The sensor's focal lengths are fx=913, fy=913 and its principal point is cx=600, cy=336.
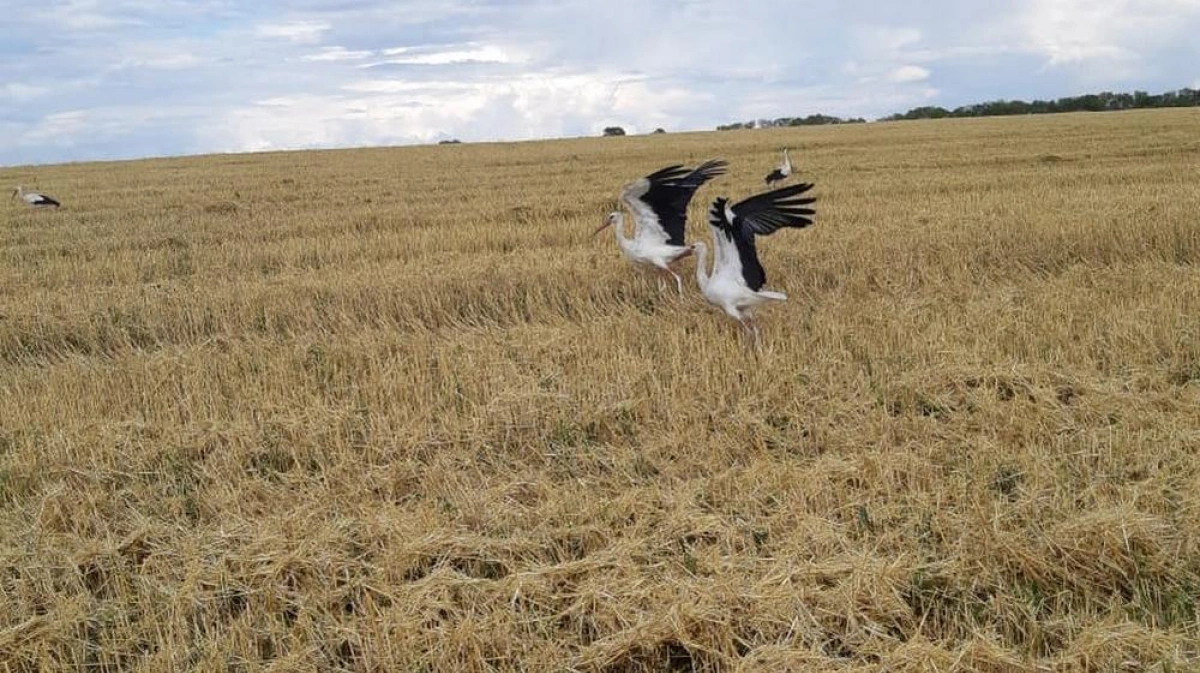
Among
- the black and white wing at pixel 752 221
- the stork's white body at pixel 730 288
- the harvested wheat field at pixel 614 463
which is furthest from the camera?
the stork's white body at pixel 730 288

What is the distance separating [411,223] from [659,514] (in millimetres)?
10118

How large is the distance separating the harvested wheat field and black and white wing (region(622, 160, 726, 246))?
564mm

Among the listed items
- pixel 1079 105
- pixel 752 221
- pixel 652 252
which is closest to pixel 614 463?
pixel 752 221

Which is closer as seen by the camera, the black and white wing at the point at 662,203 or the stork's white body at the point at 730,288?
the stork's white body at the point at 730,288

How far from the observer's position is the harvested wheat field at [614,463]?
320 centimetres

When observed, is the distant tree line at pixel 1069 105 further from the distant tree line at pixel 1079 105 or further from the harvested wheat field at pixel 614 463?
the harvested wheat field at pixel 614 463

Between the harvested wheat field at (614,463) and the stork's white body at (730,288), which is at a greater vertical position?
the stork's white body at (730,288)

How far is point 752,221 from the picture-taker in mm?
6719

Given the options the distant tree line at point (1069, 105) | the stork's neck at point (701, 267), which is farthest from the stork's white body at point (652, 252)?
the distant tree line at point (1069, 105)

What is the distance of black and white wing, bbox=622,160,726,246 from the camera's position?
8102 millimetres

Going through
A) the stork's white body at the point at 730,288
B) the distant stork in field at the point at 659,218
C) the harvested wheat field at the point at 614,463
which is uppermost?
the distant stork in field at the point at 659,218

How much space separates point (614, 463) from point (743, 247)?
2600 mm

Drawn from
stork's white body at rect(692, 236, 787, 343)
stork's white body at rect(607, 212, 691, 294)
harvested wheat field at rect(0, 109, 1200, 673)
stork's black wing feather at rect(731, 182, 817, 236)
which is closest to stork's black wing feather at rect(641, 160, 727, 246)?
stork's white body at rect(607, 212, 691, 294)

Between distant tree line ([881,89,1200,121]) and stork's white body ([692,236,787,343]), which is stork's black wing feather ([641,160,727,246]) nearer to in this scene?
stork's white body ([692,236,787,343])
